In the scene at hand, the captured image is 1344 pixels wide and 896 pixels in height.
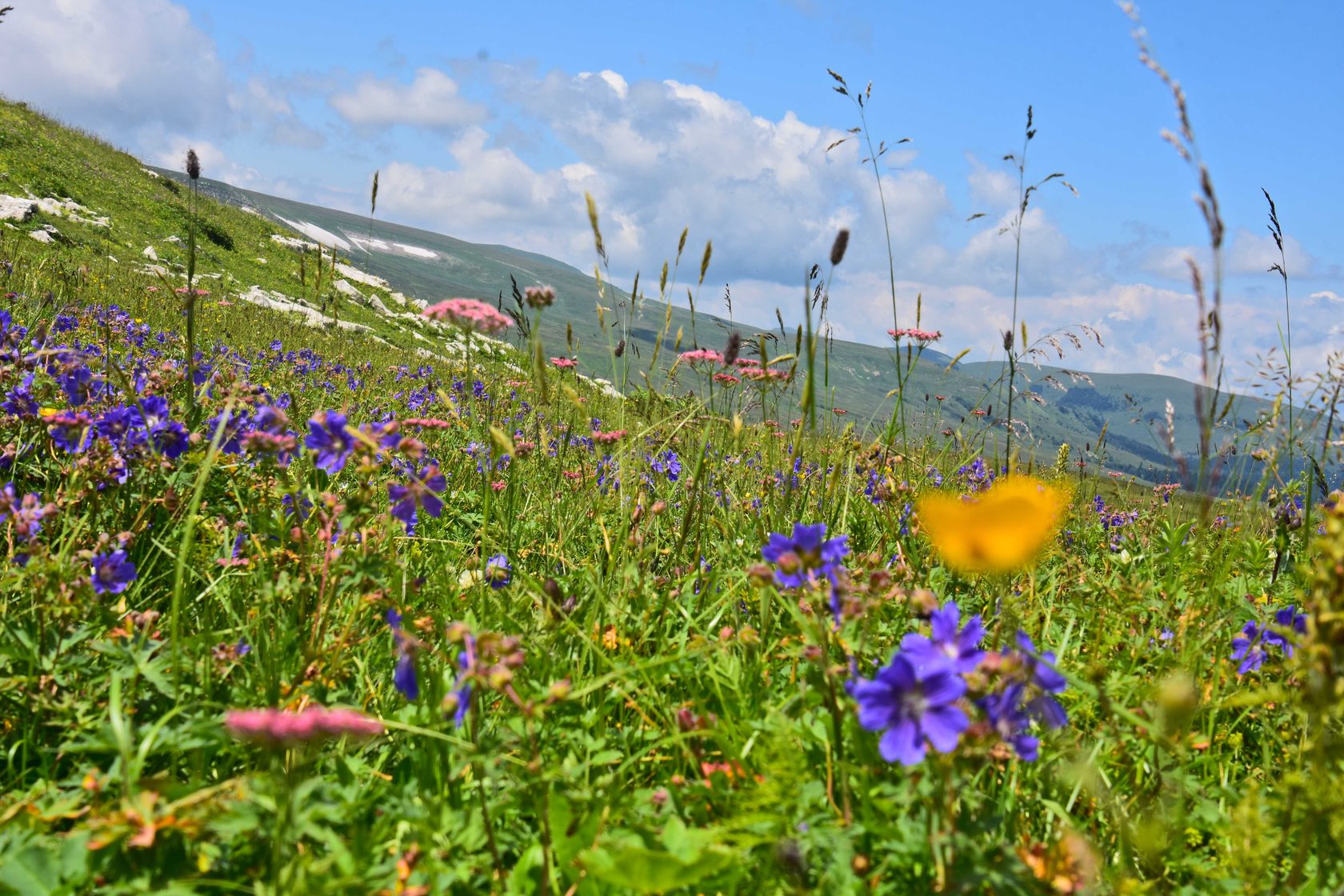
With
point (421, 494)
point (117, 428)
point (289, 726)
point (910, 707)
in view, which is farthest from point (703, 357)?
point (289, 726)

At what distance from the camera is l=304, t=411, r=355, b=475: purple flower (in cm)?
199

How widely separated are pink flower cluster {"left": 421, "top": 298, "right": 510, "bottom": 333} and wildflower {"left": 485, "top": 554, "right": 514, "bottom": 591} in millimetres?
720

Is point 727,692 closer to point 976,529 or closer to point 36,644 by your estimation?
point 976,529

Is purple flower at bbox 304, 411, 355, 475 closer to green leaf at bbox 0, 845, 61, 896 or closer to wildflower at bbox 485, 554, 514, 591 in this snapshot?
wildflower at bbox 485, 554, 514, 591

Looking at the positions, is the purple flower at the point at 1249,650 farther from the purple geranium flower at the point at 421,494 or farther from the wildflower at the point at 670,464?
the wildflower at the point at 670,464

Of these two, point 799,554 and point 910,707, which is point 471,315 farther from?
point 910,707

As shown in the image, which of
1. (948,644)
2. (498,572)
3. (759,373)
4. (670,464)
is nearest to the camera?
(948,644)

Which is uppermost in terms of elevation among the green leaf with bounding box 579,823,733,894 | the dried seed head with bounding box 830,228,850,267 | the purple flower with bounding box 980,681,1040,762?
the dried seed head with bounding box 830,228,850,267

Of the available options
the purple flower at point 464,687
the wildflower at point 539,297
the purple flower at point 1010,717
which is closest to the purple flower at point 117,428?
the wildflower at point 539,297

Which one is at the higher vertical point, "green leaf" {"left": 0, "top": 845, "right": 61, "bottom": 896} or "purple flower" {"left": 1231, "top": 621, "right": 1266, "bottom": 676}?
"purple flower" {"left": 1231, "top": 621, "right": 1266, "bottom": 676}

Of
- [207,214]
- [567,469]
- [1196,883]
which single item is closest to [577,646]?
[1196,883]

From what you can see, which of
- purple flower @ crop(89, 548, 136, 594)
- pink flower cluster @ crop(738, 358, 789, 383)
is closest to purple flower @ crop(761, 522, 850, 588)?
pink flower cluster @ crop(738, 358, 789, 383)

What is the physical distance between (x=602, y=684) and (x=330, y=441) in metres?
0.94

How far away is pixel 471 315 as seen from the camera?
7.08ft
